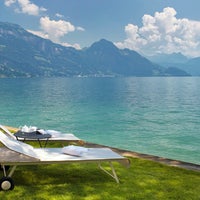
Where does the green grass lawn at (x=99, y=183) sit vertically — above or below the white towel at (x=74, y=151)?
below

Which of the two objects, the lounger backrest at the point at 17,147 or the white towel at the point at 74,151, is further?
the white towel at the point at 74,151

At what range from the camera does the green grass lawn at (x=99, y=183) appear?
6211 mm

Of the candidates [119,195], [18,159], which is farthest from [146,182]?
[18,159]

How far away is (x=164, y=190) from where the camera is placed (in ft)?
22.4

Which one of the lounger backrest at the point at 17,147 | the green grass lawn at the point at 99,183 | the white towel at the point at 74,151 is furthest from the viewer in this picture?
the white towel at the point at 74,151

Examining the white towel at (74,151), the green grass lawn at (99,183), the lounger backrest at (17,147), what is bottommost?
the green grass lawn at (99,183)

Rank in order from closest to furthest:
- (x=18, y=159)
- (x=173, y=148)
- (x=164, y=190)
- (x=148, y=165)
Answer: (x=18, y=159) → (x=164, y=190) → (x=148, y=165) → (x=173, y=148)

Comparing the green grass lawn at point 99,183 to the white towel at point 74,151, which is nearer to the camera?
the green grass lawn at point 99,183

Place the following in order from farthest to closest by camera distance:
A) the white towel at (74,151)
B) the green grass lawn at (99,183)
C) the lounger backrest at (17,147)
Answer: the white towel at (74,151)
the lounger backrest at (17,147)
the green grass lawn at (99,183)

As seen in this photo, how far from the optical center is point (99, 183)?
280 inches

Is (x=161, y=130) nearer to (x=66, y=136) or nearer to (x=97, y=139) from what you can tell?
(x=97, y=139)

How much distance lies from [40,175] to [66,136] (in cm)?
314

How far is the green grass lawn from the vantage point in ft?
20.4

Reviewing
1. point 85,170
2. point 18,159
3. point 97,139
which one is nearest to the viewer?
point 18,159
